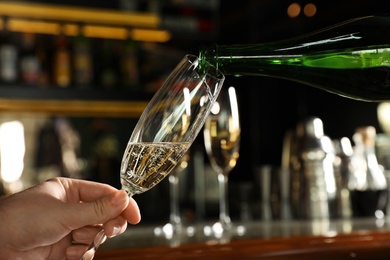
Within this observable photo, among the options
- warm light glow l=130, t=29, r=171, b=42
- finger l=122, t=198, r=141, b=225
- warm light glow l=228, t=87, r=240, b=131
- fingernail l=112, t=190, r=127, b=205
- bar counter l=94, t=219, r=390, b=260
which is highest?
warm light glow l=130, t=29, r=171, b=42

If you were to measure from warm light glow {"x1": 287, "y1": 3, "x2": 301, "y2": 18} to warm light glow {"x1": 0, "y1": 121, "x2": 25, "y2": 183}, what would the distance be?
5.27 ft

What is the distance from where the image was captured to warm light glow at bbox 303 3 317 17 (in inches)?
151

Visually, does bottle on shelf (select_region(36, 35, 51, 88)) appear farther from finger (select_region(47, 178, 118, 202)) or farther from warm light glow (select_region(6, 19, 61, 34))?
finger (select_region(47, 178, 118, 202))

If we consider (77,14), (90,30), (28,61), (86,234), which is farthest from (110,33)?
(86,234)

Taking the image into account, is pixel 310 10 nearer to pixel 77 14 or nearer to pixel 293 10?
pixel 293 10

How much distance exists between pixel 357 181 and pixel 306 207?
0.53 ft

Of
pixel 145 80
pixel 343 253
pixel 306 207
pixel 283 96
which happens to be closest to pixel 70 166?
pixel 145 80

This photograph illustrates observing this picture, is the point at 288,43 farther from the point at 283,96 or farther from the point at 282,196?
the point at 283,96

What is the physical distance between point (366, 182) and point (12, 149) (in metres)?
2.12

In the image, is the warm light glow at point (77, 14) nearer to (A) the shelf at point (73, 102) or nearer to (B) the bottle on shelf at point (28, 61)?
(B) the bottle on shelf at point (28, 61)

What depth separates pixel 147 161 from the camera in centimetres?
77

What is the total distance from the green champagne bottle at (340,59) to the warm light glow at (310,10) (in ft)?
9.81

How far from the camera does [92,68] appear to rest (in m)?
3.54

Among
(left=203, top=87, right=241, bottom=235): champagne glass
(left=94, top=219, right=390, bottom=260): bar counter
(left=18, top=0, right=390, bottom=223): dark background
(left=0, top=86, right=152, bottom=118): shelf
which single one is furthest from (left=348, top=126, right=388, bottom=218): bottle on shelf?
(left=0, top=86, right=152, bottom=118): shelf
